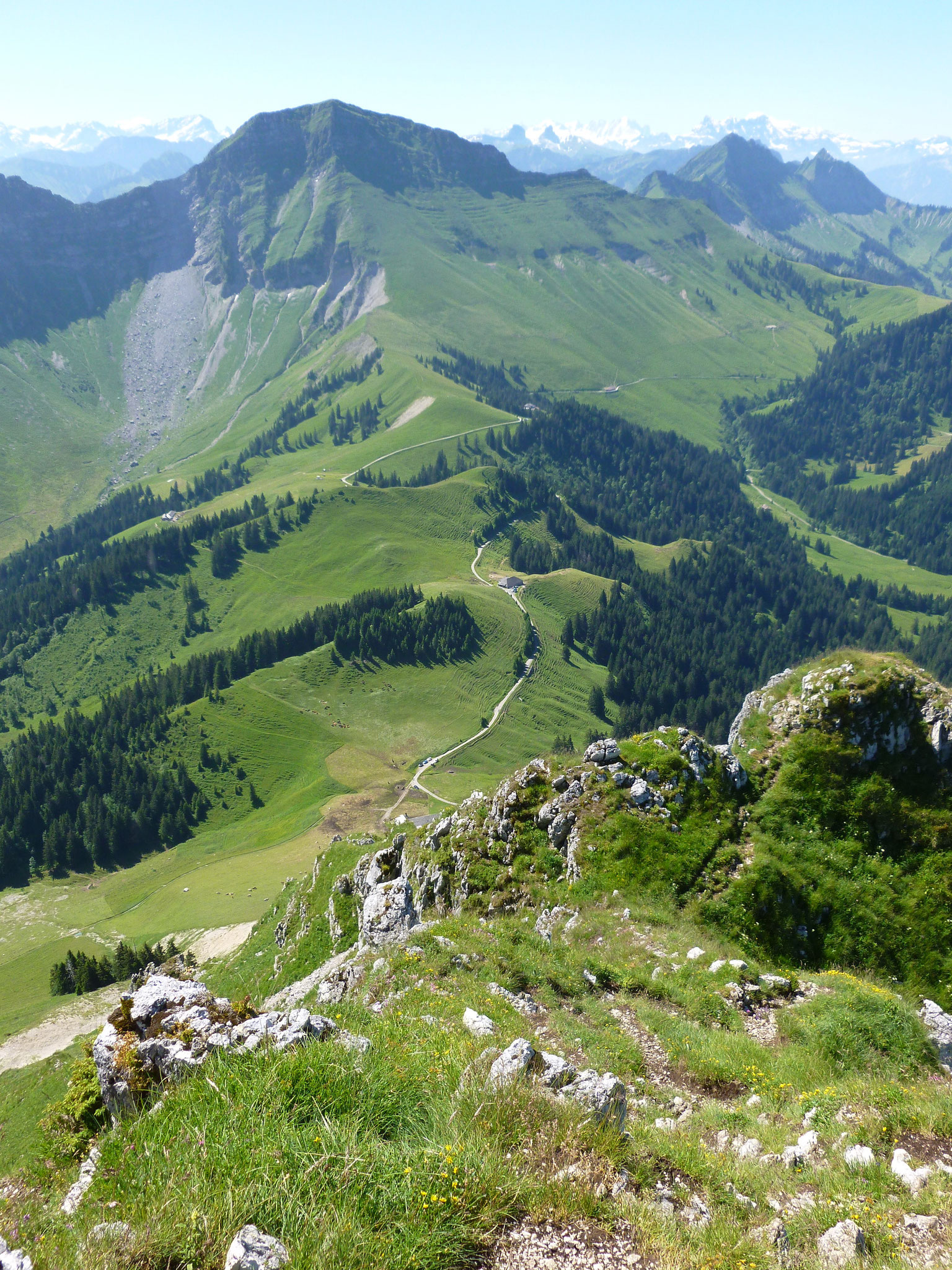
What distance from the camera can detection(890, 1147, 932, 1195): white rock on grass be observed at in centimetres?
1113

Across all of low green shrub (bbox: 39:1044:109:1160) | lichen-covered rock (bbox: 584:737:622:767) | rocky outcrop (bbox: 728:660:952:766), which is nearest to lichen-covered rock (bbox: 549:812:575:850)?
lichen-covered rock (bbox: 584:737:622:767)

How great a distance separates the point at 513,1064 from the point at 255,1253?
5.34 metres

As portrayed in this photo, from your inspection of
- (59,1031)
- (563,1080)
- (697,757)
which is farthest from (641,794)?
(59,1031)

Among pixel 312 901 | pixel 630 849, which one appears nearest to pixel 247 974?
pixel 312 901

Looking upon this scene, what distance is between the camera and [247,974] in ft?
178

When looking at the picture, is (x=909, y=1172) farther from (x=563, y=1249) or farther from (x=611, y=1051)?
(x=611, y=1051)

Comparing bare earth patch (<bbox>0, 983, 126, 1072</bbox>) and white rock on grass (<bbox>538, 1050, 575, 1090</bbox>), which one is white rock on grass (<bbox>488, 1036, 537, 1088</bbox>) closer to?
white rock on grass (<bbox>538, 1050, 575, 1090</bbox>)

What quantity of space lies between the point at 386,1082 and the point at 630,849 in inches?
943

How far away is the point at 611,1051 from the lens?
1745cm

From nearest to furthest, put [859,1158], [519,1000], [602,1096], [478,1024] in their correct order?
[602,1096] → [859,1158] → [478,1024] → [519,1000]

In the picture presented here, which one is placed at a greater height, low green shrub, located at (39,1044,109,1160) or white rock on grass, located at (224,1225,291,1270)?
white rock on grass, located at (224,1225,291,1270)

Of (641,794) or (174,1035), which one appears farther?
(641,794)

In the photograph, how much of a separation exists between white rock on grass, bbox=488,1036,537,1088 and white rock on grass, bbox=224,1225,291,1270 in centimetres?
417

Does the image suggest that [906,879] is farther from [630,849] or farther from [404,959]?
[404,959]
